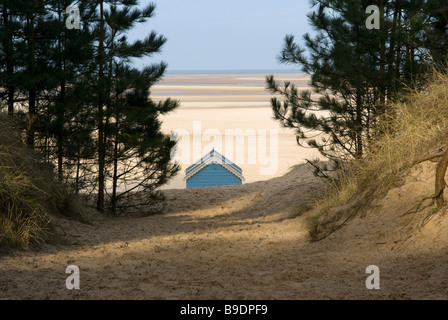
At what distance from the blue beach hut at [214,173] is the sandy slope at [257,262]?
9.97m

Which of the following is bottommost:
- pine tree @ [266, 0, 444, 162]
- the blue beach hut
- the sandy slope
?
the sandy slope

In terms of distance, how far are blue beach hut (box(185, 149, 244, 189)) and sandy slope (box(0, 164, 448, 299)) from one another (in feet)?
32.7

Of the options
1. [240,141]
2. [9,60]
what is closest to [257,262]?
[9,60]

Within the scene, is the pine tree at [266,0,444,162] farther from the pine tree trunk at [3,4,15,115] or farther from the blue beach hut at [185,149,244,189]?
the blue beach hut at [185,149,244,189]

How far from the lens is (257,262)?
714 cm

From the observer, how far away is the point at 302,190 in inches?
595

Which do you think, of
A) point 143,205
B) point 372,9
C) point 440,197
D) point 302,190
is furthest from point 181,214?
point 440,197

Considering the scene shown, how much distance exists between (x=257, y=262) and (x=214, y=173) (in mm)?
13571

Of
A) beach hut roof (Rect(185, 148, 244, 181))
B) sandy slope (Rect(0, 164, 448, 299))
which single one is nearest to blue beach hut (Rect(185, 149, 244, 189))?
beach hut roof (Rect(185, 148, 244, 181))

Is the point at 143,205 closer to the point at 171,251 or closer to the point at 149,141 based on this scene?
the point at 149,141

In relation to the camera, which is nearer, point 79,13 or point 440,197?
point 440,197

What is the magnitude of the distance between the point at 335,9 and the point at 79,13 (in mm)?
6117

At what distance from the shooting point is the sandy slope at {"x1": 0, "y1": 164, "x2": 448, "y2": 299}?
5.63 meters
